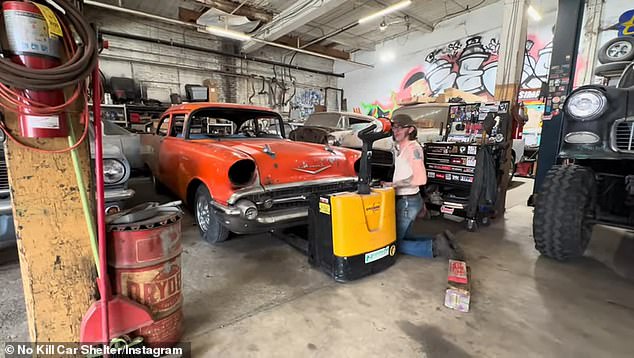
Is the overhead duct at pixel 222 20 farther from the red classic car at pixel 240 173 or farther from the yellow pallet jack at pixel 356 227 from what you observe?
the yellow pallet jack at pixel 356 227

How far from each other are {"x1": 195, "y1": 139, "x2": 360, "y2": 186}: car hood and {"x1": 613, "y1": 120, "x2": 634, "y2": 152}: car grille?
194 centimetres

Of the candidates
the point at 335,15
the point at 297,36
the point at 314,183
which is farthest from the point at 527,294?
the point at 297,36

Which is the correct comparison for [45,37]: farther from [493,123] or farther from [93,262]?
[493,123]

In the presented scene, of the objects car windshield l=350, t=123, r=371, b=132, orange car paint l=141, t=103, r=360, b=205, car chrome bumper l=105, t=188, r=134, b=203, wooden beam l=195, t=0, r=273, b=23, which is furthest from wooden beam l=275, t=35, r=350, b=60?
car chrome bumper l=105, t=188, r=134, b=203

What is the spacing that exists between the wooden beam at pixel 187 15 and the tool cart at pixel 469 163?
7.72 m

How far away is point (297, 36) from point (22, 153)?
10830 mm

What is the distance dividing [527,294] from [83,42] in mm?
2809

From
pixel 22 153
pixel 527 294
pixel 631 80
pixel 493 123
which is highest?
pixel 631 80

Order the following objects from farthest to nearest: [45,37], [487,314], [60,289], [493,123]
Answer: [493,123], [487,314], [60,289], [45,37]

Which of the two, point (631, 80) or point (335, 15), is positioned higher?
point (335, 15)

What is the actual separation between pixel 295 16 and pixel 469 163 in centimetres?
608

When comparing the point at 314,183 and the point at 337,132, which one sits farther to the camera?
the point at 337,132

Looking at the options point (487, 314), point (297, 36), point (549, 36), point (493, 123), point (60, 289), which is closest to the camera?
point (60, 289)

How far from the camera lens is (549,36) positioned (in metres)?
7.62
